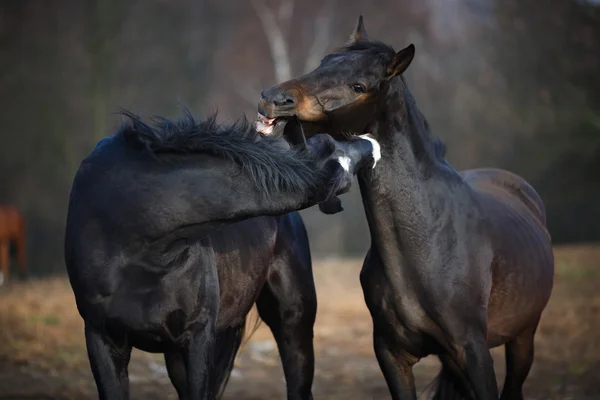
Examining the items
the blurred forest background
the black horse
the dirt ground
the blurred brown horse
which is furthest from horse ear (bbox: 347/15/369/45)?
the blurred forest background

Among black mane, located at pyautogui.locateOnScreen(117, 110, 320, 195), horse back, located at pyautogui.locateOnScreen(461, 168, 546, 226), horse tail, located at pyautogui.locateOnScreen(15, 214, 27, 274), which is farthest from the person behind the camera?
horse tail, located at pyautogui.locateOnScreen(15, 214, 27, 274)

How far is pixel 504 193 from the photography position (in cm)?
552

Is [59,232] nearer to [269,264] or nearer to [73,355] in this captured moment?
[73,355]

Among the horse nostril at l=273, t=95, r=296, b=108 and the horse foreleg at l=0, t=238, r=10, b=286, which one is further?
the horse foreleg at l=0, t=238, r=10, b=286

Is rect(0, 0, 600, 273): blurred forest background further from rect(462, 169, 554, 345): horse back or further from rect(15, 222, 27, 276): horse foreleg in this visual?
rect(462, 169, 554, 345): horse back

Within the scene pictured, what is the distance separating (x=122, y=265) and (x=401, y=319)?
1.52 m

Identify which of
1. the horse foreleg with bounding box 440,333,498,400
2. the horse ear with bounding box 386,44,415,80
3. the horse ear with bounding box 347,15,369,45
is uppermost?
the horse ear with bounding box 347,15,369,45

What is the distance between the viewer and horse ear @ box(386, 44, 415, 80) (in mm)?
4223

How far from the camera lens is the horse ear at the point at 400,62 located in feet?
13.9

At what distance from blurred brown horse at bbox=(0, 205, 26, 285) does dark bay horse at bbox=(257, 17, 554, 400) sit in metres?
10.8

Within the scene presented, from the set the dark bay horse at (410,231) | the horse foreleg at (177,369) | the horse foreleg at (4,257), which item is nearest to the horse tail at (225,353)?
the horse foreleg at (177,369)

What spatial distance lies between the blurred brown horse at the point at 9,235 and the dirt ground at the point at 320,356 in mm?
1618

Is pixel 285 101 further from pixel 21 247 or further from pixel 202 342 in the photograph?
pixel 21 247

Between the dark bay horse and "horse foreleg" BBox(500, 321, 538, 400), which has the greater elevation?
the dark bay horse
